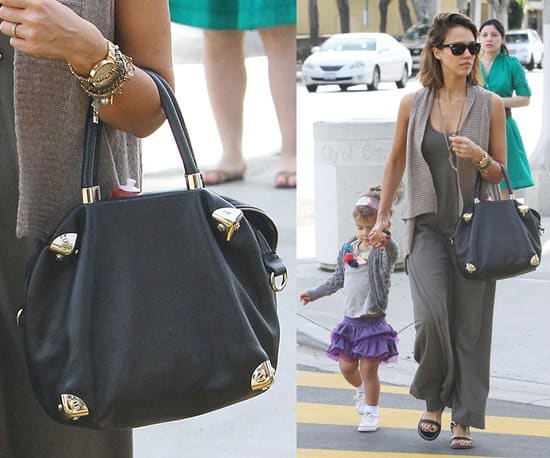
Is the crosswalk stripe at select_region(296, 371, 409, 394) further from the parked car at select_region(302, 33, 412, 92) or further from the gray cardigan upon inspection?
the gray cardigan

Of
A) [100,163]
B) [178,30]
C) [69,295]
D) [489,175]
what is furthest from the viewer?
[178,30]

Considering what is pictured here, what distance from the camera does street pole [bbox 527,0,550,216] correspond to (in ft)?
9.65

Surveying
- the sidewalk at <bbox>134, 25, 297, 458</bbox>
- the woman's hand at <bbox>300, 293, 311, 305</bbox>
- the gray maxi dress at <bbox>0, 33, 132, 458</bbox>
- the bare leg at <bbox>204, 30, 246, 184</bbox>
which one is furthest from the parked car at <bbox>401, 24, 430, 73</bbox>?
the gray maxi dress at <bbox>0, 33, 132, 458</bbox>

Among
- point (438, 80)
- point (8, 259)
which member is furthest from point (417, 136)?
point (8, 259)

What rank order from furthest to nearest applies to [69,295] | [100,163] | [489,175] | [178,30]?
[178,30] → [489,175] → [100,163] → [69,295]

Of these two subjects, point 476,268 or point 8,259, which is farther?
point 476,268

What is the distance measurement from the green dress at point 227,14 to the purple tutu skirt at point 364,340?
3.55ft

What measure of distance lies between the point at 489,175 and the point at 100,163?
5.53 feet

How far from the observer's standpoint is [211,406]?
1298 millimetres

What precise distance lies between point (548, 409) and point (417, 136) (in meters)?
0.80

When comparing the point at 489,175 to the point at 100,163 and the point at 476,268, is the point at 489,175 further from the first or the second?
the point at 100,163

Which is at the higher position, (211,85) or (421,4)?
(421,4)

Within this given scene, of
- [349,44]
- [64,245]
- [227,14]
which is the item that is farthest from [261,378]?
[227,14]

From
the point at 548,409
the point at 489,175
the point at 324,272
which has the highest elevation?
the point at 489,175
